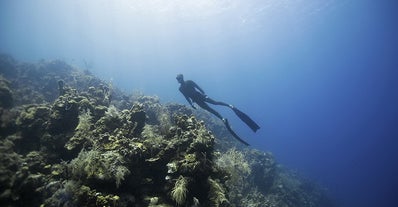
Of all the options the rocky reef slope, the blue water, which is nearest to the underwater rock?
the rocky reef slope

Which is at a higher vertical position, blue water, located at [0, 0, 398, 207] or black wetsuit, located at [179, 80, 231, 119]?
blue water, located at [0, 0, 398, 207]

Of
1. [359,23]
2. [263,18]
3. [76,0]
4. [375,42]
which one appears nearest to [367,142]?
[375,42]

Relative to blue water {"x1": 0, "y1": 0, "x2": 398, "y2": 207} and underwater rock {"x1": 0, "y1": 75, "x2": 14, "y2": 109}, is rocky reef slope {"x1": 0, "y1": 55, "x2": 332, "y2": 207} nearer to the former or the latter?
underwater rock {"x1": 0, "y1": 75, "x2": 14, "y2": 109}

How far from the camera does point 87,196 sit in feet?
13.9

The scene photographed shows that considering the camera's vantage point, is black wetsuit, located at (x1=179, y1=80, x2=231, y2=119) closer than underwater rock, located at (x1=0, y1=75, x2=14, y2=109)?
No

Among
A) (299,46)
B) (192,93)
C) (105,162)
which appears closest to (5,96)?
(105,162)

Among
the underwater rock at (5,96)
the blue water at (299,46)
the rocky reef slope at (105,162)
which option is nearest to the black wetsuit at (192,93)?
the rocky reef slope at (105,162)

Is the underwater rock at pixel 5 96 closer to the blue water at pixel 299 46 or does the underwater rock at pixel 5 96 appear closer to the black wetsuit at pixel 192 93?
the black wetsuit at pixel 192 93

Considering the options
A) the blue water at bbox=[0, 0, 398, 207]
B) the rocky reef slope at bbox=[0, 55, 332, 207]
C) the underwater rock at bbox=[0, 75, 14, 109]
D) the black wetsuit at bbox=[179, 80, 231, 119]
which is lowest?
the rocky reef slope at bbox=[0, 55, 332, 207]

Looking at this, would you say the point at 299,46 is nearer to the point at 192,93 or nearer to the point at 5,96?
the point at 192,93

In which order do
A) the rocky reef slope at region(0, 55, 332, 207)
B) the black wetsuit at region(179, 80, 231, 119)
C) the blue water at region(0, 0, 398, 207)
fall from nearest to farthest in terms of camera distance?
the rocky reef slope at region(0, 55, 332, 207), the black wetsuit at region(179, 80, 231, 119), the blue water at region(0, 0, 398, 207)

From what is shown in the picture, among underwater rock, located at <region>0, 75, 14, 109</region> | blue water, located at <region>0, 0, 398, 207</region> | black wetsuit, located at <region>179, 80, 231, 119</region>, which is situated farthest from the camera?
blue water, located at <region>0, 0, 398, 207</region>

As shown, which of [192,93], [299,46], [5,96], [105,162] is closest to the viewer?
[105,162]

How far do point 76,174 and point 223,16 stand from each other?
197 ft
